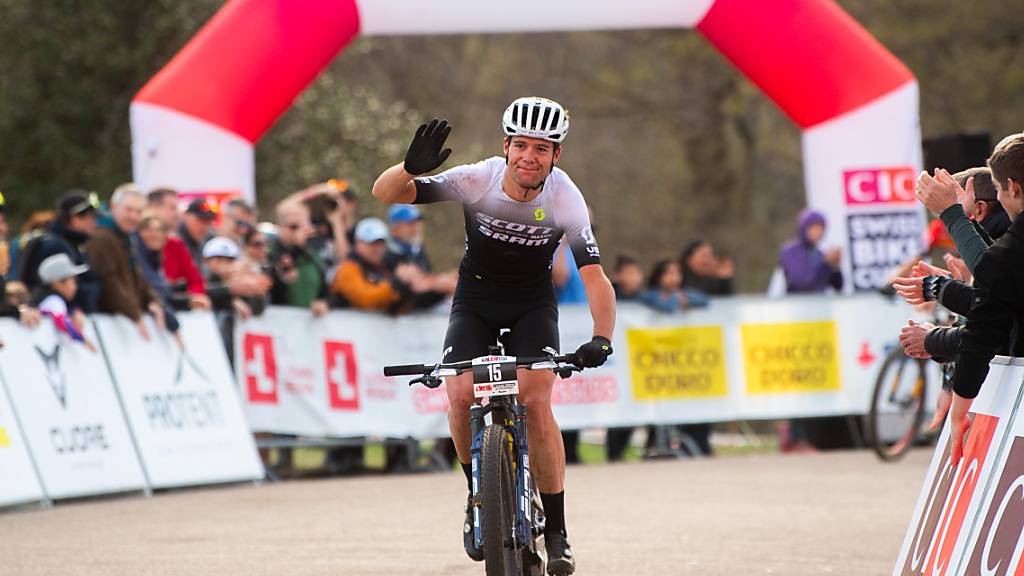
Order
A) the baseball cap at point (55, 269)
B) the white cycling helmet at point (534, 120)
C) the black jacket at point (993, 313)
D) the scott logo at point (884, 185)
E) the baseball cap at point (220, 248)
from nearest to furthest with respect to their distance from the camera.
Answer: the black jacket at point (993, 313) < the white cycling helmet at point (534, 120) < the baseball cap at point (55, 269) < the baseball cap at point (220, 248) < the scott logo at point (884, 185)

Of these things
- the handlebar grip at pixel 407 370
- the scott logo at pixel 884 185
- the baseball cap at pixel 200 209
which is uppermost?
the baseball cap at pixel 200 209

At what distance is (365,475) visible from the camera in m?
15.3

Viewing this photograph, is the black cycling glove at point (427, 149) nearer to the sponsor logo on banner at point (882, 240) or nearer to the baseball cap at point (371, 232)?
the baseball cap at point (371, 232)

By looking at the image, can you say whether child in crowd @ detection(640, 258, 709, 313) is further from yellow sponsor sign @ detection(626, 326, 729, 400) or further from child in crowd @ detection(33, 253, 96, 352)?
child in crowd @ detection(33, 253, 96, 352)

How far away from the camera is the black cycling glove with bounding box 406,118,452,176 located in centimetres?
697

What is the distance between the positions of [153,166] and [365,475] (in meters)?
3.49

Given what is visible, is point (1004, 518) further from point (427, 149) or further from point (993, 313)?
point (427, 149)

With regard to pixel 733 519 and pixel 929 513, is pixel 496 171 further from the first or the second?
pixel 733 519

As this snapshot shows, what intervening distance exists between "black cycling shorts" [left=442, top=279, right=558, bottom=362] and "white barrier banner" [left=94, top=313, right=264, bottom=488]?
20.0ft

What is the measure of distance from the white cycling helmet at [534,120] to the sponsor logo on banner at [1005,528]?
2.45 meters

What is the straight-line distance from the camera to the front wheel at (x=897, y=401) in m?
14.9

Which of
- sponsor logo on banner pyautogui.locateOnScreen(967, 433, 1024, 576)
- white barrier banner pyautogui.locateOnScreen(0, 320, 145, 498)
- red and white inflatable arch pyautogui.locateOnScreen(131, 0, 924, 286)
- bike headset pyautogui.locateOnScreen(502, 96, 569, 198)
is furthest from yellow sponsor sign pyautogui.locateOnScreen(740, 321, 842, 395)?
sponsor logo on banner pyautogui.locateOnScreen(967, 433, 1024, 576)

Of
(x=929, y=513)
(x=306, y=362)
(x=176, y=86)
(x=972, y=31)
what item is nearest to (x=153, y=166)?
(x=176, y=86)

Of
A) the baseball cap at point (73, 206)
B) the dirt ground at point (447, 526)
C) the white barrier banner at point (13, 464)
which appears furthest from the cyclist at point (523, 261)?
the baseball cap at point (73, 206)
